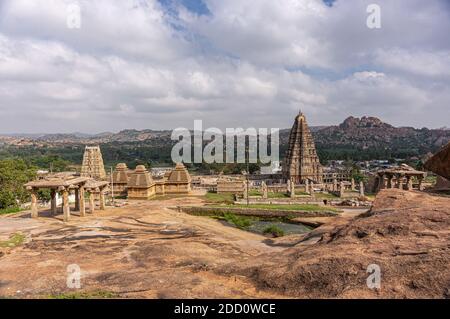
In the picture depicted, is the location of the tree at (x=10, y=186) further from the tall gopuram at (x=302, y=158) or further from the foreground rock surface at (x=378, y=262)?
the tall gopuram at (x=302, y=158)

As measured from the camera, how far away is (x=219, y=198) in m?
39.2

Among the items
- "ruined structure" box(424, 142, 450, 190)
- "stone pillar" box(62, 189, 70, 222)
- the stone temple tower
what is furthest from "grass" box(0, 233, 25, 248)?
the stone temple tower

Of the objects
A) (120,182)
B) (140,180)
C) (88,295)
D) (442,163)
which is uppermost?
(442,163)

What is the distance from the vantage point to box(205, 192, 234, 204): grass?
36.7 meters

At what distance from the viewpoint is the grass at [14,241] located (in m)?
17.3

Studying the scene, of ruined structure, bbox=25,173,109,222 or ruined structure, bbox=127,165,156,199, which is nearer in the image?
ruined structure, bbox=25,173,109,222

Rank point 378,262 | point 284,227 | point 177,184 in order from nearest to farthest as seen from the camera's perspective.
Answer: point 378,262 → point 284,227 → point 177,184

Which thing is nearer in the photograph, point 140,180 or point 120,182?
point 140,180

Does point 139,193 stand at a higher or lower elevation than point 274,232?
higher

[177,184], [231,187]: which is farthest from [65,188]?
[231,187]

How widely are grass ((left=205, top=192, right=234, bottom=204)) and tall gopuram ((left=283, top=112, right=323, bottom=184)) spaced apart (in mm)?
16150

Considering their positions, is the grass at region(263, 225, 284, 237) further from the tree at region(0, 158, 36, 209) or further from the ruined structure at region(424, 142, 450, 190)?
the tree at region(0, 158, 36, 209)

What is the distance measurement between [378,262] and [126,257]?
9.53 metres

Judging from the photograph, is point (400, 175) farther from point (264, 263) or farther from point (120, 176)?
point (120, 176)
